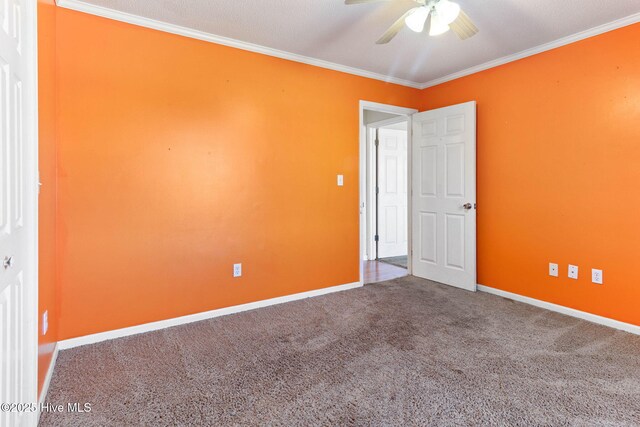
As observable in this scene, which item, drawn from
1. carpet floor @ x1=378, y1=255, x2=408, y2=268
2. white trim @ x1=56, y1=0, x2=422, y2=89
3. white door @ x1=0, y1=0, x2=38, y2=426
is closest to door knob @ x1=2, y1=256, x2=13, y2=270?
white door @ x1=0, y1=0, x2=38, y2=426

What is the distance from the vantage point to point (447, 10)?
6.73 ft

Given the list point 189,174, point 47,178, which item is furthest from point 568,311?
point 47,178

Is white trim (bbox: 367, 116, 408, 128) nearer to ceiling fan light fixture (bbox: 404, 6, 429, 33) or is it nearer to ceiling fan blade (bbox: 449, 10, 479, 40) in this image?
ceiling fan blade (bbox: 449, 10, 479, 40)

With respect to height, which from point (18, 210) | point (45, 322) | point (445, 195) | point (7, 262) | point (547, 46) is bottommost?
point (45, 322)

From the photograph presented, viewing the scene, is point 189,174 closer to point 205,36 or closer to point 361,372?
point 205,36

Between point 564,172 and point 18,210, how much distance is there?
378 cm

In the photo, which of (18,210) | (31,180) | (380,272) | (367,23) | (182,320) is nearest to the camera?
(18,210)

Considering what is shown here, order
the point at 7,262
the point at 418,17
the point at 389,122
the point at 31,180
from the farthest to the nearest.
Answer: the point at 389,122
the point at 418,17
the point at 31,180
the point at 7,262

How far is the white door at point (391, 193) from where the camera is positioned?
Answer: 219 inches

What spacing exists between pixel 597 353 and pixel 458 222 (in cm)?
175

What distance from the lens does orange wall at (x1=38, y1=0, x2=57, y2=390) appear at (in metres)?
1.92

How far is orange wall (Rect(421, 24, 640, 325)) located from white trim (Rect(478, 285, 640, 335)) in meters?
0.04


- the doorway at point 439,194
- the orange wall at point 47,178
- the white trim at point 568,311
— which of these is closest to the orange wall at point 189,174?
the orange wall at point 47,178

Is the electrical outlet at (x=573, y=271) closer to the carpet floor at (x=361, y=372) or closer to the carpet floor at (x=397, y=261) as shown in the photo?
the carpet floor at (x=361, y=372)
